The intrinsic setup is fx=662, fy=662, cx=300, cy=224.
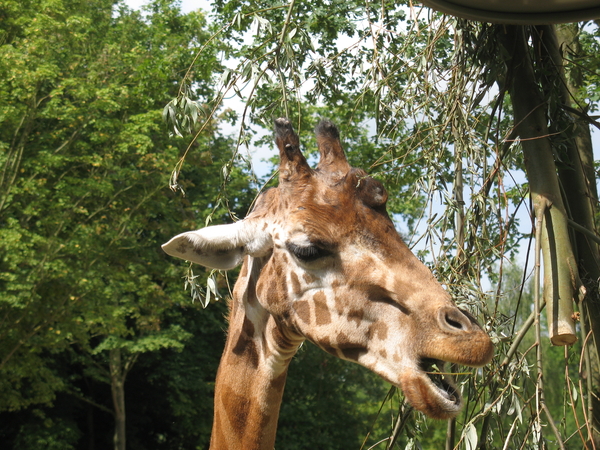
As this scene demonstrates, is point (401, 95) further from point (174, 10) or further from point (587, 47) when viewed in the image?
point (174, 10)

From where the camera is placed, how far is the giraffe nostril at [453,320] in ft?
7.09

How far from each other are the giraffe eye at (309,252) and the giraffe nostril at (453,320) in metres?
0.53

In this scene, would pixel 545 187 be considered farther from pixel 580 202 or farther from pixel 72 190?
pixel 72 190

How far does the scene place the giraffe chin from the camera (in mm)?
2189

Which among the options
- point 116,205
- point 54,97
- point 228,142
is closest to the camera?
point 54,97

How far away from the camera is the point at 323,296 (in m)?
2.54

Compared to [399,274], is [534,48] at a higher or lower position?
higher

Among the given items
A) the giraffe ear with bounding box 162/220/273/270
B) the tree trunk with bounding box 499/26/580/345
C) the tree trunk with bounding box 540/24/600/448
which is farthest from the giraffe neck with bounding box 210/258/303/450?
the tree trunk with bounding box 540/24/600/448

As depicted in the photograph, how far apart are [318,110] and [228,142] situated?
5.55 meters

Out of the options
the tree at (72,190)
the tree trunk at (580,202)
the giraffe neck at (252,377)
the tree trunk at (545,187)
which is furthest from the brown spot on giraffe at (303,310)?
the tree at (72,190)

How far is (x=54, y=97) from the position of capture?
501 inches

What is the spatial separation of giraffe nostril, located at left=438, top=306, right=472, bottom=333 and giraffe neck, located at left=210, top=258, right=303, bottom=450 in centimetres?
73

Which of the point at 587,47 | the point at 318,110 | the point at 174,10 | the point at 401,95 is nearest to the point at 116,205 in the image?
the point at 318,110

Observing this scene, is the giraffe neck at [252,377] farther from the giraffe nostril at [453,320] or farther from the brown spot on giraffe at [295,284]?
the giraffe nostril at [453,320]
